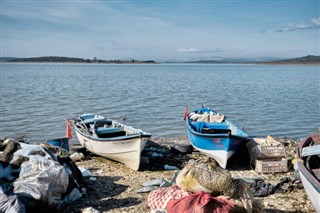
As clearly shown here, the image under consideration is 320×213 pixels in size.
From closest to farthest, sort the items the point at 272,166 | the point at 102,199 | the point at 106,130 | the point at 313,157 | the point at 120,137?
the point at 102,199
the point at 313,157
the point at 272,166
the point at 120,137
the point at 106,130

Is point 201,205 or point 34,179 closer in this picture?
point 201,205

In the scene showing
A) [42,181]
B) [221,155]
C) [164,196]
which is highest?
[42,181]

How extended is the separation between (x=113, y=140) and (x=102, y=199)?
324 cm

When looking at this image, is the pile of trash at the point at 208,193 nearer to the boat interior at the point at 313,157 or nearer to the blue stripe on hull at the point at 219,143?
the boat interior at the point at 313,157

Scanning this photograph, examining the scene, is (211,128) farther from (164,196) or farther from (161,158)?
(164,196)

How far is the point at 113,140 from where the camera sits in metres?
10.9

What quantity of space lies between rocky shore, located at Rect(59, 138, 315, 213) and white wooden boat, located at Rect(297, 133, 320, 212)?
2.29ft

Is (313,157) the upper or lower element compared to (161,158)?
upper

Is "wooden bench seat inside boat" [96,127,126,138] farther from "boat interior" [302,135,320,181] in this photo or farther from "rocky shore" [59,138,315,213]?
"boat interior" [302,135,320,181]

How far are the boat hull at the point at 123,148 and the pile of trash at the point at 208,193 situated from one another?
3901 millimetres

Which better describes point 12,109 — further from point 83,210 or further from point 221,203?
point 221,203

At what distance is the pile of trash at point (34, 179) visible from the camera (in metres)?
6.51

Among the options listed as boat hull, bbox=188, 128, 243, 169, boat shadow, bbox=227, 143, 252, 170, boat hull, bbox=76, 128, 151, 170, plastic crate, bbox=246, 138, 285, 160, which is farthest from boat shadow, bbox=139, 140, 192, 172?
plastic crate, bbox=246, 138, 285, 160

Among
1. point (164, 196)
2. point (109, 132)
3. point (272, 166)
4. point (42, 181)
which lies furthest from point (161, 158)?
point (42, 181)
